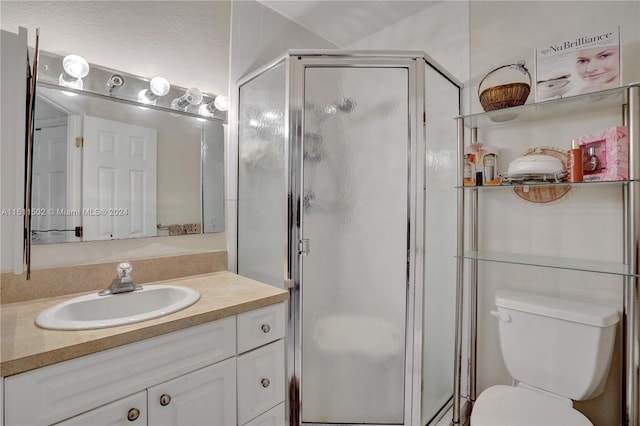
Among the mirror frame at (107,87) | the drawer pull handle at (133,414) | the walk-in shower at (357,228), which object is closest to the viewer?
the drawer pull handle at (133,414)

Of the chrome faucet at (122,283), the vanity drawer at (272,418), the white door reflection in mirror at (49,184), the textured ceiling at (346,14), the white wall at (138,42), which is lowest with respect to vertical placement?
the vanity drawer at (272,418)

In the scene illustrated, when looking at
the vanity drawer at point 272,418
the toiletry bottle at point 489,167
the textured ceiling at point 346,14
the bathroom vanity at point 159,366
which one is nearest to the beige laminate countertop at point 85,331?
the bathroom vanity at point 159,366

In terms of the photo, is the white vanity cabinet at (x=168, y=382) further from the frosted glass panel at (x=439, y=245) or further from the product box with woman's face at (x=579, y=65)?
the product box with woman's face at (x=579, y=65)

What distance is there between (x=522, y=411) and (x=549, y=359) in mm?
302

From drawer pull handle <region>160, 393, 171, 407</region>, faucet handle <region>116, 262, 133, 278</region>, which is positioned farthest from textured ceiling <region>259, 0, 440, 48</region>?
drawer pull handle <region>160, 393, 171, 407</region>

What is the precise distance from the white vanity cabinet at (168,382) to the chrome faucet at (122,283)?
43 cm

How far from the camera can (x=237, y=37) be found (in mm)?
1938

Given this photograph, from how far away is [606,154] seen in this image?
1337mm

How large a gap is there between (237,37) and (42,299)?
65.3 inches

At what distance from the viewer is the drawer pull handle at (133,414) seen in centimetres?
99

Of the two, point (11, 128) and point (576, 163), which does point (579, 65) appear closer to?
point (576, 163)

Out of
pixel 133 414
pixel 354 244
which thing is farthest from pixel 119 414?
pixel 354 244

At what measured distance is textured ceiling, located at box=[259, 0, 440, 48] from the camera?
6.71 feet

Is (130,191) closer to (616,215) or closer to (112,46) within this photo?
(112,46)
